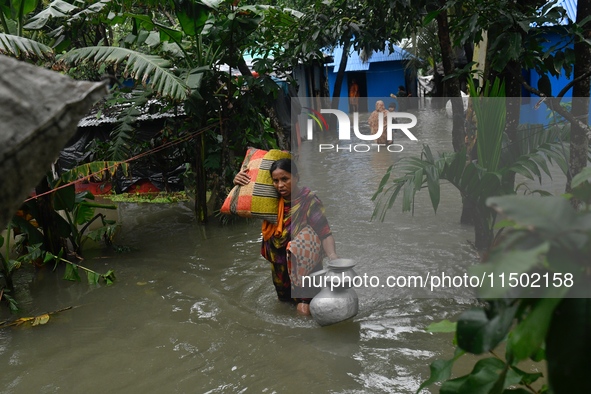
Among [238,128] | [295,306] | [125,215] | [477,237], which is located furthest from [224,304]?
[125,215]

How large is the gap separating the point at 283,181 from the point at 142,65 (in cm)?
300

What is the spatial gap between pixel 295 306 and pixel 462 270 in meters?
1.39

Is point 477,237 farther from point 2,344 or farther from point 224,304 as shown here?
point 2,344

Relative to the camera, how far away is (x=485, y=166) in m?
4.29

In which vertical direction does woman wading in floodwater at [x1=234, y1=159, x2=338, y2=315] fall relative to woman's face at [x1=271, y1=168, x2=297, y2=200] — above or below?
below

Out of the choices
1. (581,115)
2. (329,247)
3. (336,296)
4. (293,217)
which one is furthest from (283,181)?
(581,115)

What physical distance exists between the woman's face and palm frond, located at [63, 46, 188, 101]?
2.31 m

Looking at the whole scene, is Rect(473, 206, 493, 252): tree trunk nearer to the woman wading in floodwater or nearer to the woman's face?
the woman wading in floodwater

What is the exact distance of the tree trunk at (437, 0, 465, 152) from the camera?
5.44 m

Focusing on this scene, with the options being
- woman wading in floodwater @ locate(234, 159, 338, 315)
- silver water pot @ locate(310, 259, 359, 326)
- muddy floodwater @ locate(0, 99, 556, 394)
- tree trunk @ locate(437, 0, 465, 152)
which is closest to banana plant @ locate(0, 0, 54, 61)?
muddy floodwater @ locate(0, 99, 556, 394)

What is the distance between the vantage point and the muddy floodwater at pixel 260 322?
3.67m

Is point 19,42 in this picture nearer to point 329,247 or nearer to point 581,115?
point 329,247

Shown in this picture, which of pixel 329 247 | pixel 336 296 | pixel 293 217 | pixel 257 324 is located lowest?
pixel 257 324

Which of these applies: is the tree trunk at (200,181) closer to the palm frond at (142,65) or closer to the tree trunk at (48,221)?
the palm frond at (142,65)
